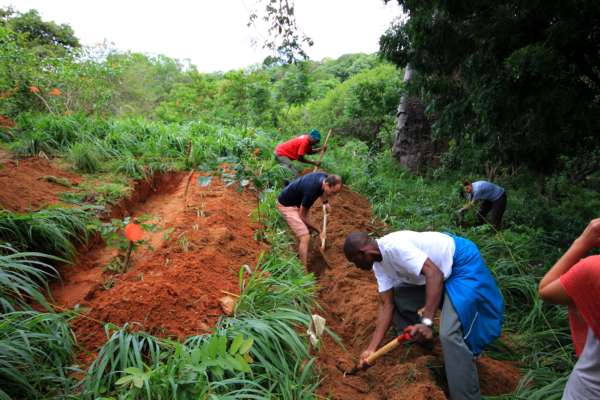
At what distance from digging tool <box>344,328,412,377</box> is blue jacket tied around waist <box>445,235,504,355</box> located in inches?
16.6

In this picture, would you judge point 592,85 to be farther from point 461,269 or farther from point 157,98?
point 157,98

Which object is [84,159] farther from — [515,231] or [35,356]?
[515,231]

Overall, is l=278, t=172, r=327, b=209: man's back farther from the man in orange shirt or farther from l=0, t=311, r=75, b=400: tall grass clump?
l=0, t=311, r=75, b=400: tall grass clump

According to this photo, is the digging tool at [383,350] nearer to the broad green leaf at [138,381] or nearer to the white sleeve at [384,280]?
the white sleeve at [384,280]

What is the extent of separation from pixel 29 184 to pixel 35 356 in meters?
2.64

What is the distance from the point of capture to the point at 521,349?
141 inches

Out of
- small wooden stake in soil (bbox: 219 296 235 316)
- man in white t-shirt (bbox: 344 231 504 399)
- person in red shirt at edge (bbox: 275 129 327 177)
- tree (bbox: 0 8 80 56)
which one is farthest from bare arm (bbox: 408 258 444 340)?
tree (bbox: 0 8 80 56)

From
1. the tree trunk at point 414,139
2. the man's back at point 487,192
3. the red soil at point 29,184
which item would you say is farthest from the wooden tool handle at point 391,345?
the tree trunk at point 414,139

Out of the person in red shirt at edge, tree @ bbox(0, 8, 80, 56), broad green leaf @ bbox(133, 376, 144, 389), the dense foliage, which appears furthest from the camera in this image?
tree @ bbox(0, 8, 80, 56)

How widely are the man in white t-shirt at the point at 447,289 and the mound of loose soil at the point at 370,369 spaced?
0.22 meters

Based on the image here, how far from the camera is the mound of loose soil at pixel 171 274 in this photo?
8.73 feet

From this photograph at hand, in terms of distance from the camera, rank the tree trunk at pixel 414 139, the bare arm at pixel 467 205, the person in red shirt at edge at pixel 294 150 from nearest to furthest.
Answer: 1. the bare arm at pixel 467 205
2. the person in red shirt at edge at pixel 294 150
3. the tree trunk at pixel 414 139

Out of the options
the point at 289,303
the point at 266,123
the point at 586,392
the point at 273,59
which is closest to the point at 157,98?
the point at 266,123

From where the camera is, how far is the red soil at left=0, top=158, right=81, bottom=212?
146 inches
